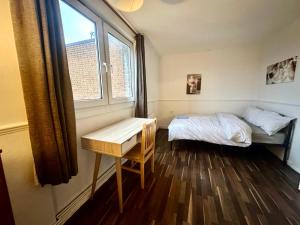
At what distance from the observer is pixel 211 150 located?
8.96 feet

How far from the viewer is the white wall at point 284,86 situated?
6.73 feet

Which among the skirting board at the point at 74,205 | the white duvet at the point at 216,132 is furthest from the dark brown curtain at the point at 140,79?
the skirting board at the point at 74,205

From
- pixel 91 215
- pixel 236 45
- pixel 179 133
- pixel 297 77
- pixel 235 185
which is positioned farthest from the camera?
pixel 236 45

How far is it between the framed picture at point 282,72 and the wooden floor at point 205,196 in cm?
143

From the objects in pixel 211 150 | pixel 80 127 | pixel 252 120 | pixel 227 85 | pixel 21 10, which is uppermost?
pixel 21 10

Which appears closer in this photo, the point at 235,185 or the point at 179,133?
the point at 235,185

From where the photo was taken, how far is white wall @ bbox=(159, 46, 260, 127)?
→ 3.60m

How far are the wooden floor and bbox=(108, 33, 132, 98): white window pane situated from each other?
1.32 metres

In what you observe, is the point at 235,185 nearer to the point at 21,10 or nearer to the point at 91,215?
the point at 91,215

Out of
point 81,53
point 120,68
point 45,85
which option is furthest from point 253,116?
point 45,85

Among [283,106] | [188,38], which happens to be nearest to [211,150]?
[283,106]

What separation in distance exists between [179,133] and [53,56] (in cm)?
222

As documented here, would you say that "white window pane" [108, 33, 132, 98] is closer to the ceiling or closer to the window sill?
the window sill

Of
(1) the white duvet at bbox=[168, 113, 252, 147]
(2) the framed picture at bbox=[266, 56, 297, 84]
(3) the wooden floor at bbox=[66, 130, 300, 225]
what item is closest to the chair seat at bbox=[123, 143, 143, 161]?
(3) the wooden floor at bbox=[66, 130, 300, 225]
